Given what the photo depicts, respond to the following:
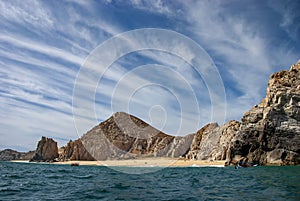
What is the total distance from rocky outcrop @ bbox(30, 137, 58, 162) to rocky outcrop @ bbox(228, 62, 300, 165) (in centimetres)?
12746

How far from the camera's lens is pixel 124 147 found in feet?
556

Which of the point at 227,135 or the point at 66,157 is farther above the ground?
the point at 227,135

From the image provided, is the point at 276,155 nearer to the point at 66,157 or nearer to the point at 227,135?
the point at 227,135

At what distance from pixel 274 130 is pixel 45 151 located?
5615 inches

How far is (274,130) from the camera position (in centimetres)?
7875

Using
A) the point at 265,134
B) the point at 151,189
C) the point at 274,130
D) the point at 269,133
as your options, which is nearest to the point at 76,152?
the point at 265,134

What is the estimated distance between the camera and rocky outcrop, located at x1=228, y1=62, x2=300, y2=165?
74938 millimetres

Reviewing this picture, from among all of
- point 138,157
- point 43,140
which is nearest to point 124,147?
point 138,157

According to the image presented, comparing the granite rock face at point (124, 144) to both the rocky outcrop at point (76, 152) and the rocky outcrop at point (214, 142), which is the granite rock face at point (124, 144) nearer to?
the rocky outcrop at point (76, 152)

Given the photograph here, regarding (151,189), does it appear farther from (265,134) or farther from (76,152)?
(76,152)

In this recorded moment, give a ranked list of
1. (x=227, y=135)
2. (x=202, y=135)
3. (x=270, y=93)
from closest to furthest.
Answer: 1. (x=270, y=93)
2. (x=227, y=135)
3. (x=202, y=135)

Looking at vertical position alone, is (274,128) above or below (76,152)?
above

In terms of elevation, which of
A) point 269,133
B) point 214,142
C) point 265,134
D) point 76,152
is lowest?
point 76,152

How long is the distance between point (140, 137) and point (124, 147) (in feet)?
75.7
